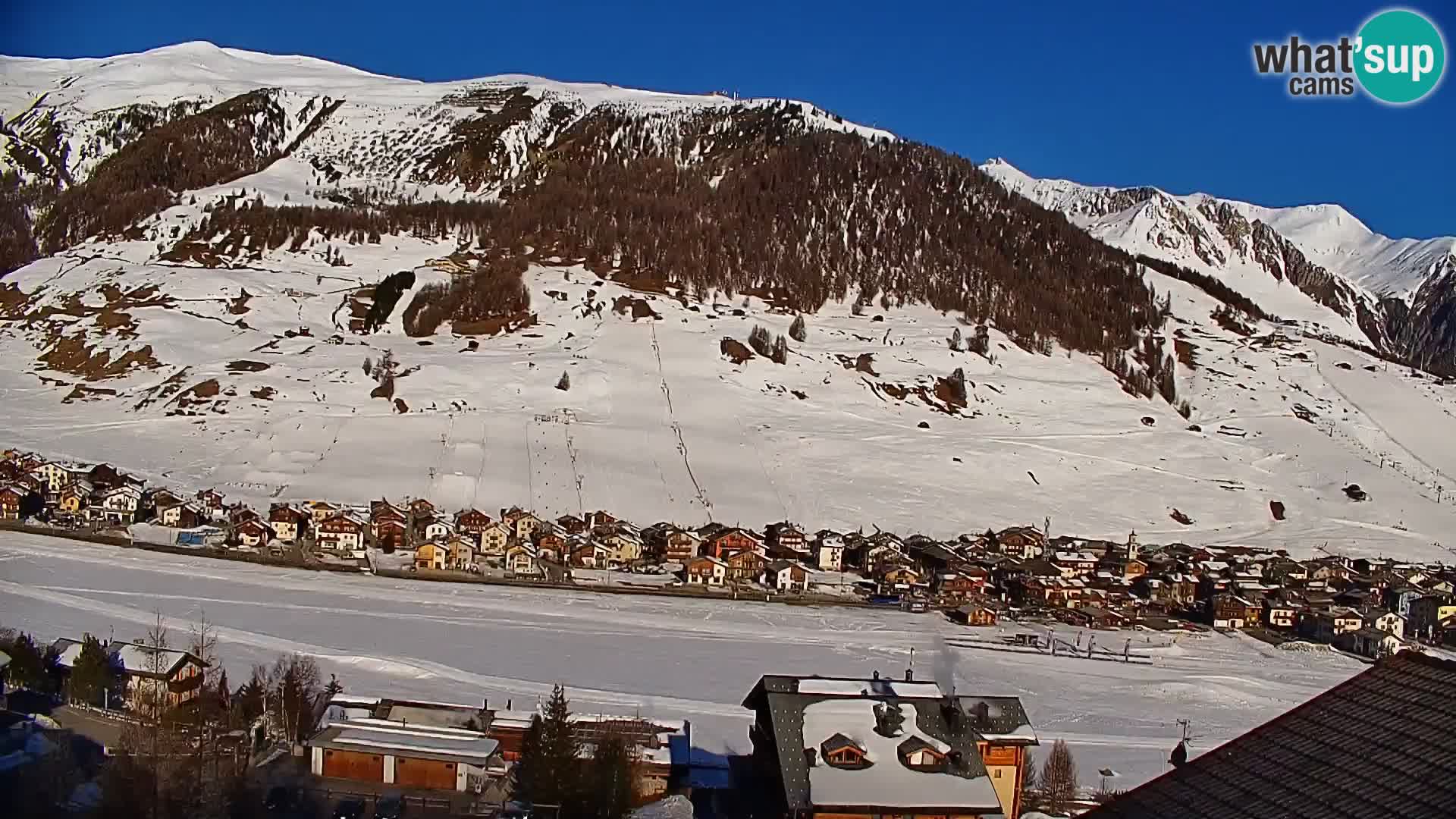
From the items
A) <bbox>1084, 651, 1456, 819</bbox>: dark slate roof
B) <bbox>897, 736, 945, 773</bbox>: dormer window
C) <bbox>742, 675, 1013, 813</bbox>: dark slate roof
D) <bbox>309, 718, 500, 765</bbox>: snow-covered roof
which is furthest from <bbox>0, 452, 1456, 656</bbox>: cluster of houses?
<bbox>1084, 651, 1456, 819</bbox>: dark slate roof

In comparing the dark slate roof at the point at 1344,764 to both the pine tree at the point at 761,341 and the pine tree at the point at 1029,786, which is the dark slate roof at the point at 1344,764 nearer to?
the pine tree at the point at 1029,786

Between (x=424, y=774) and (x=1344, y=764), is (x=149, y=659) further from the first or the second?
(x=1344, y=764)

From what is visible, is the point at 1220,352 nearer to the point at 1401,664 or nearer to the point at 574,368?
the point at 574,368

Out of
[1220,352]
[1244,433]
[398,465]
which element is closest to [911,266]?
[1220,352]

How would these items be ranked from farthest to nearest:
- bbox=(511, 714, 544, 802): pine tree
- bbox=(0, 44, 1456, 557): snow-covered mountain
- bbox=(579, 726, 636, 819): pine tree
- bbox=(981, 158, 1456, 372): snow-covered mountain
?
1. bbox=(981, 158, 1456, 372): snow-covered mountain
2. bbox=(0, 44, 1456, 557): snow-covered mountain
3. bbox=(511, 714, 544, 802): pine tree
4. bbox=(579, 726, 636, 819): pine tree

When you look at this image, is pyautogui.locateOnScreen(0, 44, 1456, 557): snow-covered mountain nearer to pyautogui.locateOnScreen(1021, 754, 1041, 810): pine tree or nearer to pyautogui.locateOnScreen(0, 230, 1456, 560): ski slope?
pyautogui.locateOnScreen(0, 230, 1456, 560): ski slope

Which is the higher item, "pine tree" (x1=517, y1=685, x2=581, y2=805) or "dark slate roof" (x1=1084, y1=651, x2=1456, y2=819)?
"dark slate roof" (x1=1084, y1=651, x2=1456, y2=819)

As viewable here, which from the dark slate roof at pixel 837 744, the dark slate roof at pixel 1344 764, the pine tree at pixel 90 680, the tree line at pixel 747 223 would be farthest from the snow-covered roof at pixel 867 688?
the tree line at pixel 747 223
